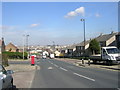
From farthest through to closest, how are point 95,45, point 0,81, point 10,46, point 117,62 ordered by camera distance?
point 10,46
point 95,45
point 117,62
point 0,81

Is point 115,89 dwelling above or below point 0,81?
below

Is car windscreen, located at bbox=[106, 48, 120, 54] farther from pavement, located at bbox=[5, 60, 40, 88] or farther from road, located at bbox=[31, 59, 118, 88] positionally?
road, located at bbox=[31, 59, 118, 88]

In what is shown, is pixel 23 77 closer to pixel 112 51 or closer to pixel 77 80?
pixel 77 80

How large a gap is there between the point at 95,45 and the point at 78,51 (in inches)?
1440

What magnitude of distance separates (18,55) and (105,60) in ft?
151

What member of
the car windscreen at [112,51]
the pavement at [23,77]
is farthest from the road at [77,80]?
the car windscreen at [112,51]

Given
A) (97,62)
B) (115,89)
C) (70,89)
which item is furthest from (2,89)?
(97,62)

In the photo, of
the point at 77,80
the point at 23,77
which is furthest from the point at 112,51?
the point at 77,80

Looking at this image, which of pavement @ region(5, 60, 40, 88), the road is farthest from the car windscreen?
the road

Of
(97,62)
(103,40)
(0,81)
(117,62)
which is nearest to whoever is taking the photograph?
(0,81)

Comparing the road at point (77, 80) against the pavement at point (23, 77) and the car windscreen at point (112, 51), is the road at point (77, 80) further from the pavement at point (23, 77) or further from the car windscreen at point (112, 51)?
the car windscreen at point (112, 51)

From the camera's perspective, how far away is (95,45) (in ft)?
239

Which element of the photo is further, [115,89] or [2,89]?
[115,89]

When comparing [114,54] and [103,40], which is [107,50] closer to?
[114,54]
